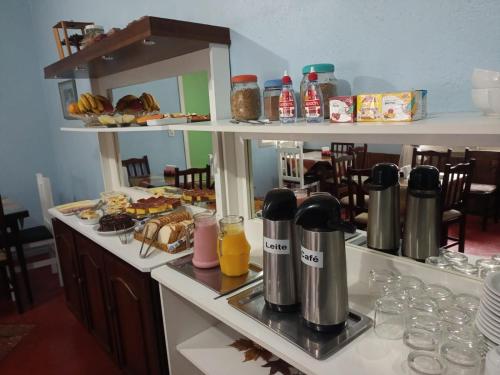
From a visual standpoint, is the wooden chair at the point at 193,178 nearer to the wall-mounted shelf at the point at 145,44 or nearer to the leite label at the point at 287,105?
the wall-mounted shelf at the point at 145,44

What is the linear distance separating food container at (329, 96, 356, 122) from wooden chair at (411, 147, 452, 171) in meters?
0.24

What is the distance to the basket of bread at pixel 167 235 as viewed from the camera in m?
1.54

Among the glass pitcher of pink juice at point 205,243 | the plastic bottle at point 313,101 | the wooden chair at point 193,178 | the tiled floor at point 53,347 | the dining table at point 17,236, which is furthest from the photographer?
the dining table at point 17,236

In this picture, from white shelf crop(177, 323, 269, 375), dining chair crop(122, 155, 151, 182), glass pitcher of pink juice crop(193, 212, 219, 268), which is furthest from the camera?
dining chair crop(122, 155, 151, 182)

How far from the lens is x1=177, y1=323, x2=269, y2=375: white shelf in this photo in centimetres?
121

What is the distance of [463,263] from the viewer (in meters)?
1.04

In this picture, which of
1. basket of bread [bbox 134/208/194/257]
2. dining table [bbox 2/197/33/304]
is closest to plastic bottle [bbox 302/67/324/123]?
basket of bread [bbox 134/208/194/257]

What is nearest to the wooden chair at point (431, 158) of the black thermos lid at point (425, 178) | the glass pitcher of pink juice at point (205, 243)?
the black thermos lid at point (425, 178)

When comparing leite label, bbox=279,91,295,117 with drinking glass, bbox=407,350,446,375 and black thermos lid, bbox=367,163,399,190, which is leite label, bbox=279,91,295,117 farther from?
drinking glass, bbox=407,350,446,375

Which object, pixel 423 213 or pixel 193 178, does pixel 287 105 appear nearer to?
pixel 423 213

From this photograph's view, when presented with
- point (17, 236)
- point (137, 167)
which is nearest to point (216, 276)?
point (137, 167)

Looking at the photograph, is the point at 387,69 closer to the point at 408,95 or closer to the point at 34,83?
the point at 408,95

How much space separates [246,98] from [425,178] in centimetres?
65

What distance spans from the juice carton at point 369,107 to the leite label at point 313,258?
37cm
